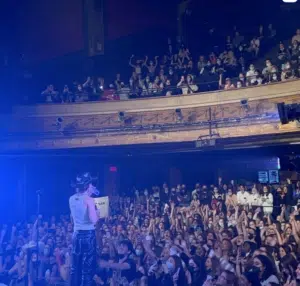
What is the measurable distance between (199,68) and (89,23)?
4.62 m

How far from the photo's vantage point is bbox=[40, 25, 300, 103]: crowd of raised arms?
45.1 feet

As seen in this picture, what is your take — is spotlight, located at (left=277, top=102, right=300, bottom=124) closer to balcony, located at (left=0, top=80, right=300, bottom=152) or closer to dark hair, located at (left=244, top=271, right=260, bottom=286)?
dark hair, located at (left=244, top=271, right=260, bottom=286)

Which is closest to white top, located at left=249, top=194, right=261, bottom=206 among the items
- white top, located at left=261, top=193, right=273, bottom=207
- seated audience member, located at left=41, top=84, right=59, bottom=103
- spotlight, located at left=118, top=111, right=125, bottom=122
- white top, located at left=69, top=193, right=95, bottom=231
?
white top, located at left=261, top=193, right=273, bottom=207

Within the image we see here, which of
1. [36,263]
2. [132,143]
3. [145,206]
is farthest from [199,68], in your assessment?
[36,263]

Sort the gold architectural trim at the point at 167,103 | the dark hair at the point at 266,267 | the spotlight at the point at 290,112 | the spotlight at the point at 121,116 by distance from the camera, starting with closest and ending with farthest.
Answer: the spotlight at the point at 290,112, the dark hair at the point at 266,267, the gold architectural trim at the point at 167,103, the spotlight at the point at 121,116

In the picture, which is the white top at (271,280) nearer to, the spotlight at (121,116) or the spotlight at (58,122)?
the spotlight at (121,116)

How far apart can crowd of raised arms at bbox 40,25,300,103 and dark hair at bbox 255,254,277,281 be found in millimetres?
4780

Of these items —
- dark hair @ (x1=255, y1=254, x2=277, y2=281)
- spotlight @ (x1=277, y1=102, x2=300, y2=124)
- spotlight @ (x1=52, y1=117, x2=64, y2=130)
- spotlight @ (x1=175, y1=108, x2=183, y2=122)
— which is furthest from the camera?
spotlight @ (x1=52, y1=117, x2=64, y2=130)

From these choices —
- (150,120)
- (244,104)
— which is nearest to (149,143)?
(150,120)

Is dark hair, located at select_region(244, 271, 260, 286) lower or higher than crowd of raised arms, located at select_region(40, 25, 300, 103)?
lower

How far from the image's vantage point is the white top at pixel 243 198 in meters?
12.8

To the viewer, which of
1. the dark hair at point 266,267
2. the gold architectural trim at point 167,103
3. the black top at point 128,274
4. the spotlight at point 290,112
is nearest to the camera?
the spotlight at point 290,112

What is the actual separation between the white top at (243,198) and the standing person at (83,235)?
143 inches

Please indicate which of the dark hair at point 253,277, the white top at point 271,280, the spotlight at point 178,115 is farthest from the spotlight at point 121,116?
the white top at point 271,280
